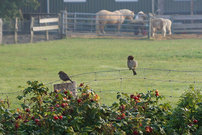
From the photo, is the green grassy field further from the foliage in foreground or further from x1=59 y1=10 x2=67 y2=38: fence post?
the foliage in foreground

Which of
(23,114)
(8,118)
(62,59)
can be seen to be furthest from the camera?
(62,59)

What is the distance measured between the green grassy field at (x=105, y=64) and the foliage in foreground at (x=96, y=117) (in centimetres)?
342

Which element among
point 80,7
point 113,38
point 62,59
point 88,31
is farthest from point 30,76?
point 80,7

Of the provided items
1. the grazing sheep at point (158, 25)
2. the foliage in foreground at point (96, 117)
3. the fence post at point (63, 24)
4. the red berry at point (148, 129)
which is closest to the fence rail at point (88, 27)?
the fence post at point (63, 24)

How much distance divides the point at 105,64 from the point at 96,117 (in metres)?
11.9

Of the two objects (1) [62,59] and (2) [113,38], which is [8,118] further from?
(2) [113,38]

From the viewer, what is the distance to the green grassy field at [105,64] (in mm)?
12477

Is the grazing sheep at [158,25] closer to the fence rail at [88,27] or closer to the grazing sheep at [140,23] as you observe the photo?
the fence rail at [88,27]

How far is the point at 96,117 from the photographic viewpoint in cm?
584

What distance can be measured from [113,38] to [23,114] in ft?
79.7

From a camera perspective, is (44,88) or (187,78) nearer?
(44,88)

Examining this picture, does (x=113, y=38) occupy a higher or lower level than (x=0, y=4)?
lower

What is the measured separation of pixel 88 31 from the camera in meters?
32.8

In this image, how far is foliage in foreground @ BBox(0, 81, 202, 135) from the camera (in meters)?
5.58
